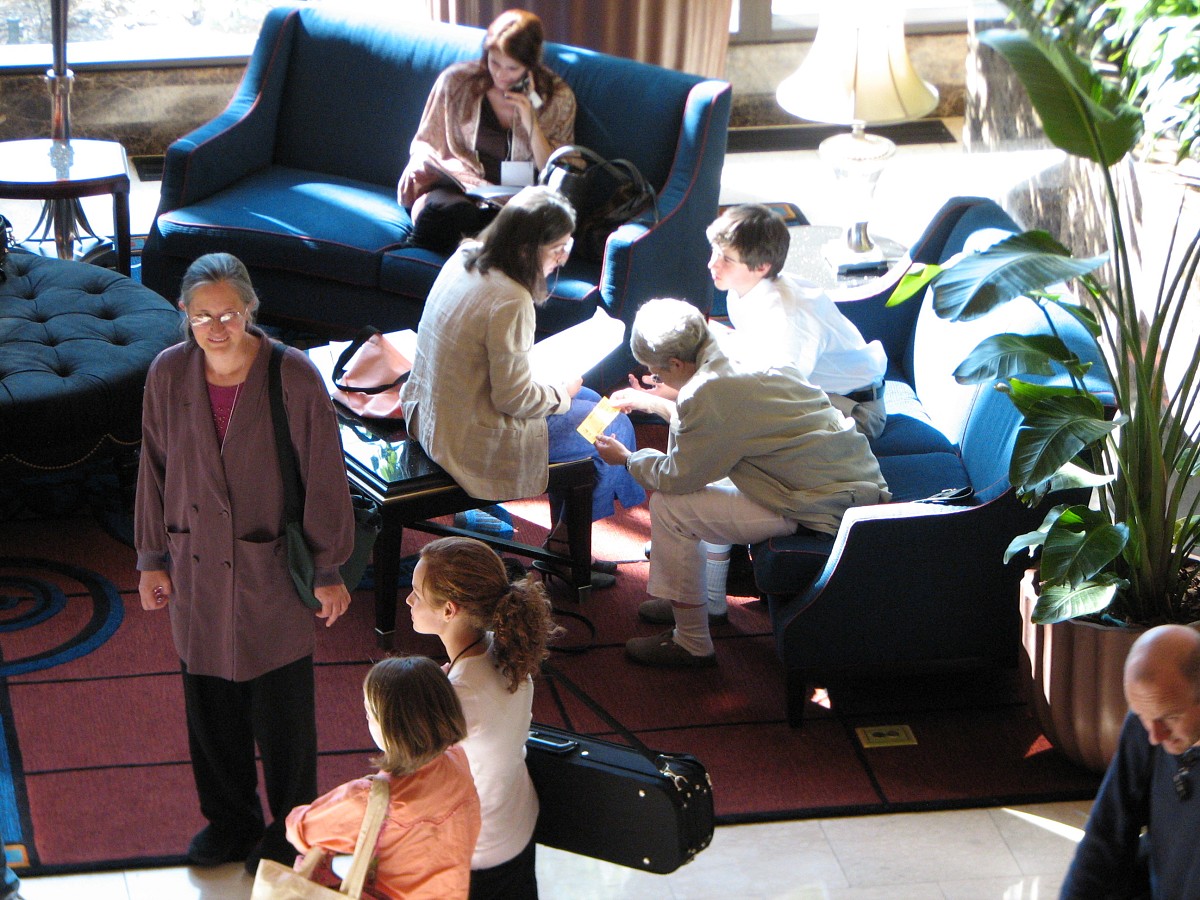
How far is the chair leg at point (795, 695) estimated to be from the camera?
3.97 meters

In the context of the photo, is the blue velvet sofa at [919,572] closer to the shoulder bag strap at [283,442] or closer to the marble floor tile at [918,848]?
the marble floor tile at [918,848]

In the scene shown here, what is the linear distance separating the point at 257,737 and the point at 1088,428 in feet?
6.52

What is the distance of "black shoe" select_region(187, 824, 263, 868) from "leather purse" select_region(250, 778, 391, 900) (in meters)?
1.03

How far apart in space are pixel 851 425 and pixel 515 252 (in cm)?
103

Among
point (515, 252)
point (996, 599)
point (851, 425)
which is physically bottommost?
point (996, 599)

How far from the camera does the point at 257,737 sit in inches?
131

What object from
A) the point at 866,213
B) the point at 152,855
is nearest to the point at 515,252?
the point at 152,855

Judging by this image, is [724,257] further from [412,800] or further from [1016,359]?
[412,800]

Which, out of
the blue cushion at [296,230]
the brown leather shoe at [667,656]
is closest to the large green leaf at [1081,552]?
the brown leather shoe at [667,656]

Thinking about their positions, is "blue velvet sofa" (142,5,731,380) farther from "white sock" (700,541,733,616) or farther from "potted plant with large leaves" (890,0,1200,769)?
"potted plant with large leaves" (890,0,1200,769)

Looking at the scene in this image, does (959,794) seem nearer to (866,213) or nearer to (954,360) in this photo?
(954,360)

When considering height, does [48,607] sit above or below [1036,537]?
below

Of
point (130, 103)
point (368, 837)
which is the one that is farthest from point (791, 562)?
point (130, 103)

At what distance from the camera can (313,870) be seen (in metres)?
2.48
